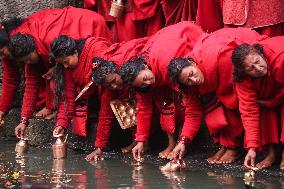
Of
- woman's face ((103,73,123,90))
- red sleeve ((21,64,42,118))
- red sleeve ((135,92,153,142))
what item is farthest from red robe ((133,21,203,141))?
red sleeve ((21,64,42,118))

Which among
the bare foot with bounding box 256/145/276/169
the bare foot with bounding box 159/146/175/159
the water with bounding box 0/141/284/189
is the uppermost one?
the bare foot with bounding box 256/145/276/169

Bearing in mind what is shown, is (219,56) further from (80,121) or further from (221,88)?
(80,121)

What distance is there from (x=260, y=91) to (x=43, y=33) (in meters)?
2.71

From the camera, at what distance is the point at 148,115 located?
25.2 feet

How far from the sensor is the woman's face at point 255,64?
21.4ft

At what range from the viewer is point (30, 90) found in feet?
28.5

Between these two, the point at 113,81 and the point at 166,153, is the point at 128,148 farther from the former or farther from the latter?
the point at 113,81

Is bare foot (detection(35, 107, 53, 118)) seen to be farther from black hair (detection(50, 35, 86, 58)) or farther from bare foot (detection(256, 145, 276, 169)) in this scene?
bare foot (detection(256, 145, 276, 169))

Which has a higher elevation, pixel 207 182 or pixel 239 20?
pixel 239 20

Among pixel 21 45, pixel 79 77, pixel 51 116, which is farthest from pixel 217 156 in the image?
pixel 51 116

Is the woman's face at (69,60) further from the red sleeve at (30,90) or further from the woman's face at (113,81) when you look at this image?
the red sleeve at (30,90)

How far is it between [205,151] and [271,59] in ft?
5.19

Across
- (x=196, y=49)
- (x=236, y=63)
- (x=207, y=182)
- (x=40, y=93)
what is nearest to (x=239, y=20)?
(x=196, y=49)

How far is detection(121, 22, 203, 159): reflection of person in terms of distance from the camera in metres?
7.32
